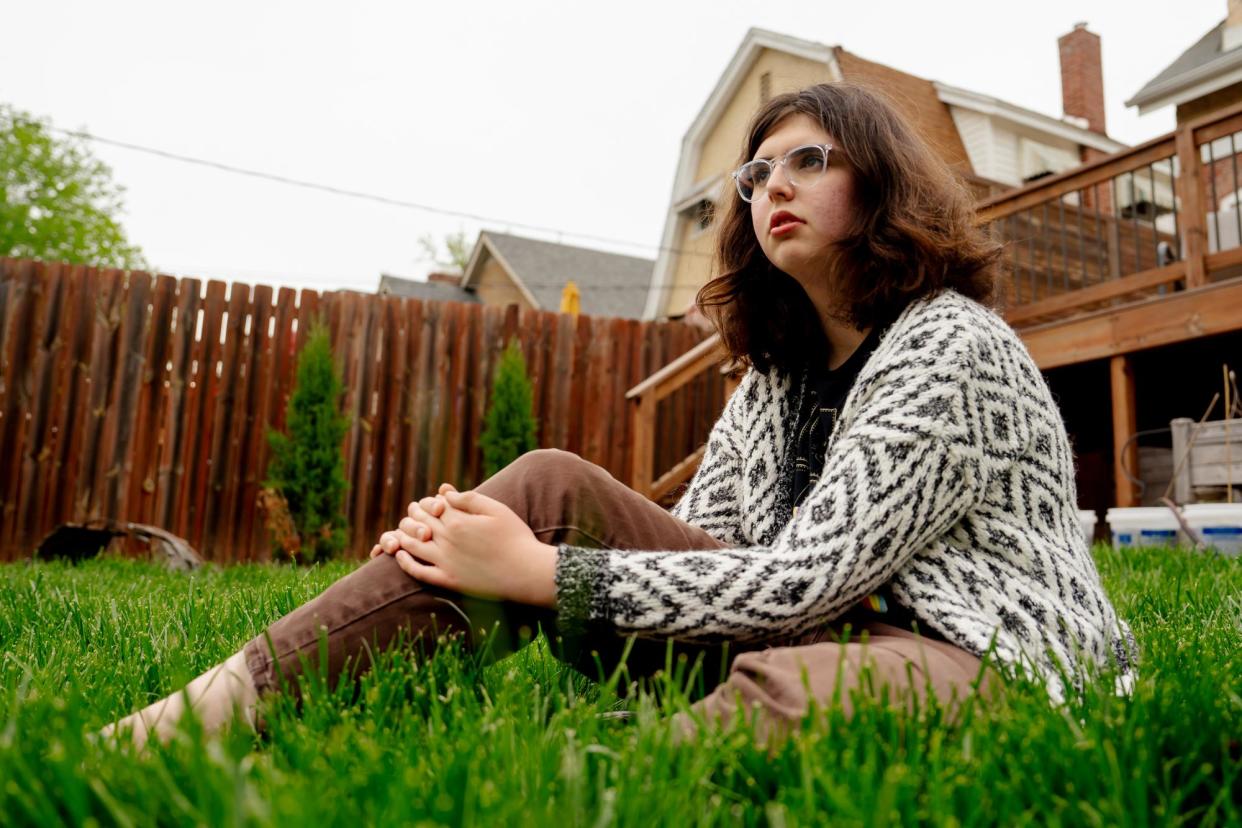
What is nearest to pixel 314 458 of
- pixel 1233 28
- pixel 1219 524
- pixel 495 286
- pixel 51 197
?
pixel 1219 524

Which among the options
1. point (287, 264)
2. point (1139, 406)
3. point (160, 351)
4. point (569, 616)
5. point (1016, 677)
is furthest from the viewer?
point (287, 264)

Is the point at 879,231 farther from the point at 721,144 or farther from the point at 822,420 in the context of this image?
the point at 721,144

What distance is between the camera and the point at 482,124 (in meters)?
29.8

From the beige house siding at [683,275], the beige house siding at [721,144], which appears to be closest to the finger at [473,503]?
the beige house siding at [721,144]

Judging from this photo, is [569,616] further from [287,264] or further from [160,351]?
[287,264]

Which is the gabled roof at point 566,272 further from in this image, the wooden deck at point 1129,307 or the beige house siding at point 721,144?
the wooden deck at point 1129,307

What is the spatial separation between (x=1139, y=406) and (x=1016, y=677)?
303 inches

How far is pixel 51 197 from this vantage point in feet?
84.7

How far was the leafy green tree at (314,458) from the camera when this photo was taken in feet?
20.8

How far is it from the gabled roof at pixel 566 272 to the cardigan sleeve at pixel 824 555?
2003 cm

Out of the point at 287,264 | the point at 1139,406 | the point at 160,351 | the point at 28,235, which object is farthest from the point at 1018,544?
Answer: the point at 287,264

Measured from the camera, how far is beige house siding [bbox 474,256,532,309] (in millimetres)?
23219

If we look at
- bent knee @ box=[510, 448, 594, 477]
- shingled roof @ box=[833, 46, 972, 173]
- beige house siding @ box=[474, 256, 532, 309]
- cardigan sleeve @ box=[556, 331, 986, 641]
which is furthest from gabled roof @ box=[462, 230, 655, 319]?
cardigan sleeve @ box=[556, 331, 986, 641]

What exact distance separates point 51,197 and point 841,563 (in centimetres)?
3004
